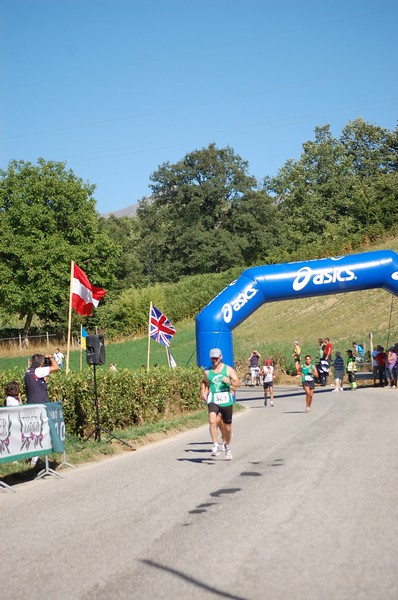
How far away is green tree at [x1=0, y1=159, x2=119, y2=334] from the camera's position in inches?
2630

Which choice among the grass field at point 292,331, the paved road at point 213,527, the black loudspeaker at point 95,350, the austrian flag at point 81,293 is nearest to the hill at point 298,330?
the grass field at point 292,331

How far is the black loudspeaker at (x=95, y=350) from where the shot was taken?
16.7 meters

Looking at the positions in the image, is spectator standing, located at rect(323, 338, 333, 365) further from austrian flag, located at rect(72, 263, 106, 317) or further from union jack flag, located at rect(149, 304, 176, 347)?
austrian flag, located at rect(72, 263, 106, 317)

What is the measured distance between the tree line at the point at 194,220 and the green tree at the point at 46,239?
0.09m

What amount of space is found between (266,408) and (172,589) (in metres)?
21.6

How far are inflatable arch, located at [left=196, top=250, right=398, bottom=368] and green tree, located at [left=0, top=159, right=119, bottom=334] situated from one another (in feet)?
131

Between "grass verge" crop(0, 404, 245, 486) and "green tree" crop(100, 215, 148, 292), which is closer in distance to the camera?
"grass verge" crop(0, 404, 245, 486)

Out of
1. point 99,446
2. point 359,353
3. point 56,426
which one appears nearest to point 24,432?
point 56,426

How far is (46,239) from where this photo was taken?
67625 millimetres

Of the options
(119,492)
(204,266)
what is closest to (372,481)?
(119,492)

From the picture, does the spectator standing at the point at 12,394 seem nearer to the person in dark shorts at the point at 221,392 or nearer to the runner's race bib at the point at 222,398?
the person in dark shorts at the point at 221,392

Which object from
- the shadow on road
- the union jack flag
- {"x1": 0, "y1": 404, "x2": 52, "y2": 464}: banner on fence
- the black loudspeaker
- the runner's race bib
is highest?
the union jack flag

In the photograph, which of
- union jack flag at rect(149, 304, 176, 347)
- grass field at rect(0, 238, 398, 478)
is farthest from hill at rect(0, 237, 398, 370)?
union jack flag at rect(149, 304, 176, 347)

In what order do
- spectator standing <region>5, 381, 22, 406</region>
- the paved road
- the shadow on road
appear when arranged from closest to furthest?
the shadow on road, the paved road, spectator standing <region>5, 381, 22, 406</region>
